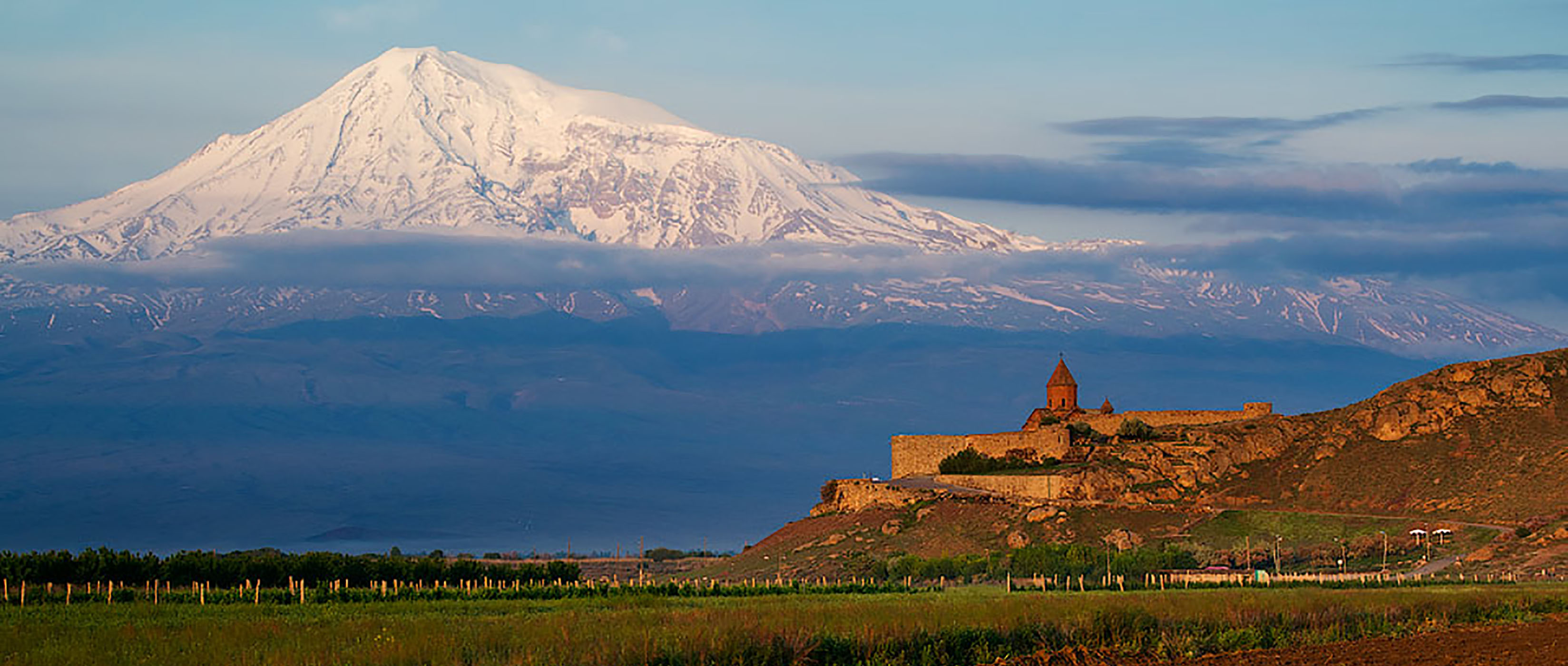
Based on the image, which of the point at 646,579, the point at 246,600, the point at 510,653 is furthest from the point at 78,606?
the point at 646,579

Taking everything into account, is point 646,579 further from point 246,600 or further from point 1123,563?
point 246,600

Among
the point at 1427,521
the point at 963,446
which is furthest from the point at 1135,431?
the point at 1427,521

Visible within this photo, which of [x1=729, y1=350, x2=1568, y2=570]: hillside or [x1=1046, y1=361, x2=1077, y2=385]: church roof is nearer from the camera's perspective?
[x1=729, y1=350, x2=1568, y2=570]: hillside

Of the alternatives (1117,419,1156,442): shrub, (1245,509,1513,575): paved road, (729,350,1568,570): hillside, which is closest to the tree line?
(729,350,1568,570): hillside

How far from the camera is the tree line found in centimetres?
5331

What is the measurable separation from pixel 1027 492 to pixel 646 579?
18.9m

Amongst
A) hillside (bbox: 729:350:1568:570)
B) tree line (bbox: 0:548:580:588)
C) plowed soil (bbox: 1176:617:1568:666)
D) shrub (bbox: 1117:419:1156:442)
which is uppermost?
shrub (bbox: 1117:419:1156:442)

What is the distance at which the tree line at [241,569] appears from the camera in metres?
53.3

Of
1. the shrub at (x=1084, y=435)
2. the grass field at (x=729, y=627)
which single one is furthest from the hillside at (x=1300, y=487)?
the grass field at (x=729, y=627)

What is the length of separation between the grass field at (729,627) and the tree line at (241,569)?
13.8m

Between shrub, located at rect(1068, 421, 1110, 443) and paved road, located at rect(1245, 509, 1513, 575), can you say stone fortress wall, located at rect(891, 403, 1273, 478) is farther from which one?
paved road, located at rect(1245, 509, 1513, 575)

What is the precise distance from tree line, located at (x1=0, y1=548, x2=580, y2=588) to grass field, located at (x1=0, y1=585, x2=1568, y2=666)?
13843mm

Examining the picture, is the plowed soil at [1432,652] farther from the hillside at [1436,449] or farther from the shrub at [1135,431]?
the shrub at [1135,431]

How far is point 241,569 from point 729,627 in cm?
2994
